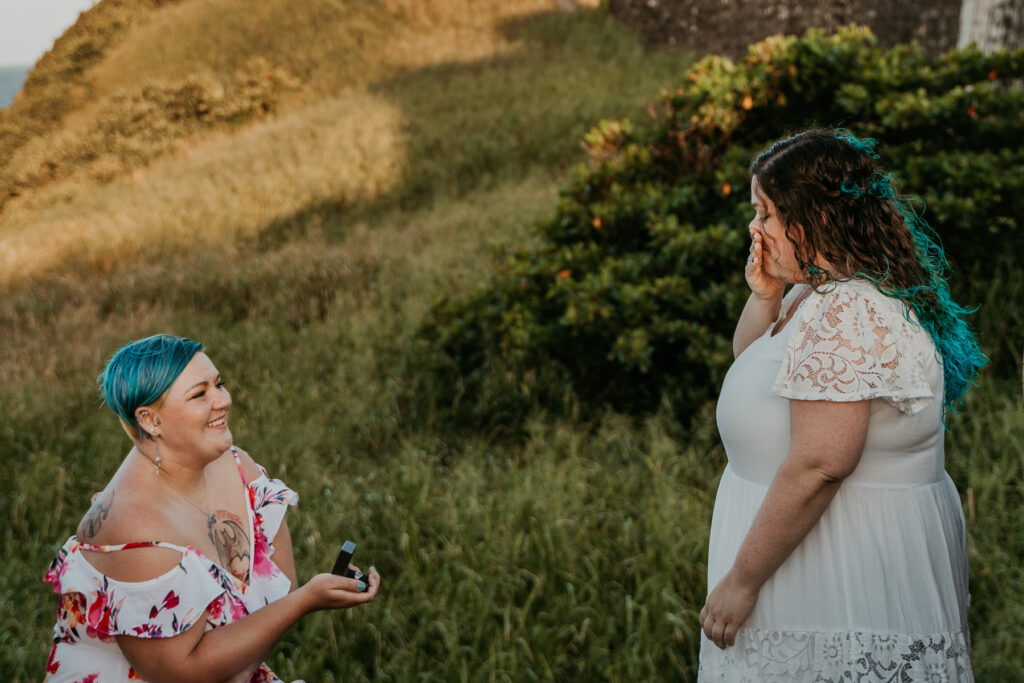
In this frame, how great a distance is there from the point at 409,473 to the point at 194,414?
2667 mm

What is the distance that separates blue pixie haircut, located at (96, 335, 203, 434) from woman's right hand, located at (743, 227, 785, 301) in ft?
4.62

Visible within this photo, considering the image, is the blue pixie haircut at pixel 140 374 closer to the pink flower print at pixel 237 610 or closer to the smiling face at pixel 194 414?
the smiling face at pixel 194 414

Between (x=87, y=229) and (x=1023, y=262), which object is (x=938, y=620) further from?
(x=87, y=229)

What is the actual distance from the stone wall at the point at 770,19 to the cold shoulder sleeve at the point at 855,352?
1088 cm

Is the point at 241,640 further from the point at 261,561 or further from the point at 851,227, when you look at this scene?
the point at 851,227

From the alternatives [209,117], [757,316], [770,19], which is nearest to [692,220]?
[757,316]

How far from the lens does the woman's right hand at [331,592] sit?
1939 mm

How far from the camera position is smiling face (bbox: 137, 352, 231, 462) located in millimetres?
1956

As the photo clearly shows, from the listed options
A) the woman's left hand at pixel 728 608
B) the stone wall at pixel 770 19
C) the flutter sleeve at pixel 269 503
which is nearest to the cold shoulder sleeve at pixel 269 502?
the flutter sleeve at pixel 269 503

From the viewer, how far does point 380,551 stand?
399 cm

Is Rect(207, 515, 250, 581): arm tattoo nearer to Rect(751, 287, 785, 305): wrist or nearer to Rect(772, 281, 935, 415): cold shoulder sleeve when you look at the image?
Rect(772, 281, 935, 415): cold shoulder sleeve

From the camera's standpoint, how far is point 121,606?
1.79 metres

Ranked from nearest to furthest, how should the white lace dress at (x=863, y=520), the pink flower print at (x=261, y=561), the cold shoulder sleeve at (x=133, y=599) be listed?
1. the cold shoulder sleeve at (x=133, y=599)
2. the white lace dress at (x=863, y=520)
3. the pink flower print at (x=261, y=561)

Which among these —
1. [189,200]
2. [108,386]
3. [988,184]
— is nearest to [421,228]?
[189,200]
